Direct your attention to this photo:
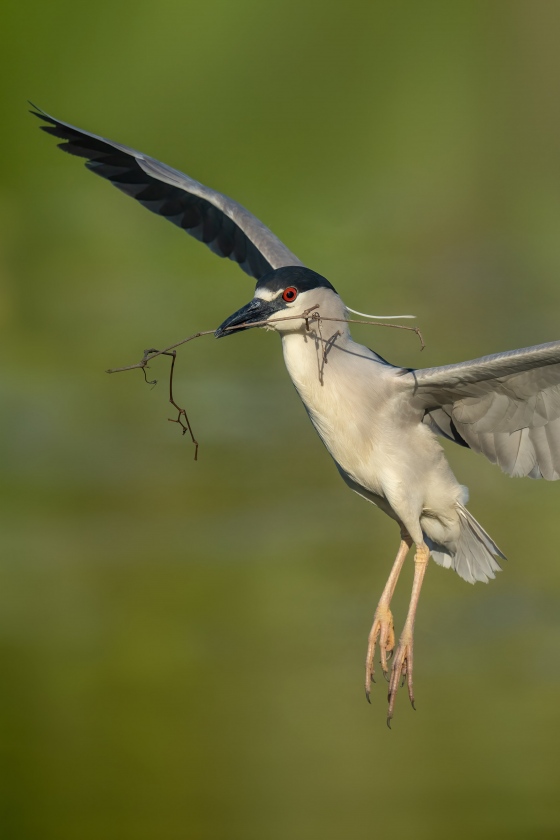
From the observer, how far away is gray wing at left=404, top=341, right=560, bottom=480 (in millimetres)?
4402

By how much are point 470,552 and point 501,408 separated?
630 mm

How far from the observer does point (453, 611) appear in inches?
316

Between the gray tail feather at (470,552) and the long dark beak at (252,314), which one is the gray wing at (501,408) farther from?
the long dark beak at (252,314)

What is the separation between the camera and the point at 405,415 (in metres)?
4.68

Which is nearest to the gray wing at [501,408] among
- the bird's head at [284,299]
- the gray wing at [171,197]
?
the bird's head at [284,299]

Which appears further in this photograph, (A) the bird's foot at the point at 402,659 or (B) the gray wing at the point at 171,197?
(B) the gray wing at the point at 171,197

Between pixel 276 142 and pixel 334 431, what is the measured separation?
866cm

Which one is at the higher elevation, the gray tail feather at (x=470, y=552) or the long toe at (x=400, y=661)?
the gray tail feather at (x=470, y=552)

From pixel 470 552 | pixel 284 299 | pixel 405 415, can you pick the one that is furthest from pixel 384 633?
pixel 284 299

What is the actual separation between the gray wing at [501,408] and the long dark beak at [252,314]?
0.52m

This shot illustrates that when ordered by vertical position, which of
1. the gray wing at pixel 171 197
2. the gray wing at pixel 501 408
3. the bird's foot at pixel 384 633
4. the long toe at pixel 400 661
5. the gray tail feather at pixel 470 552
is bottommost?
the long toe at pixel 400 661

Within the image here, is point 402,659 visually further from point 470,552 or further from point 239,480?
point 239,480

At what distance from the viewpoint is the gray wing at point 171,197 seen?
5352 millimetres

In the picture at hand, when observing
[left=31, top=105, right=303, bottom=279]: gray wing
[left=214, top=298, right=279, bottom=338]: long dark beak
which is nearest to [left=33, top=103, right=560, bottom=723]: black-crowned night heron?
[left=214, top=298, right=279, bottom=338]: long dark beak
